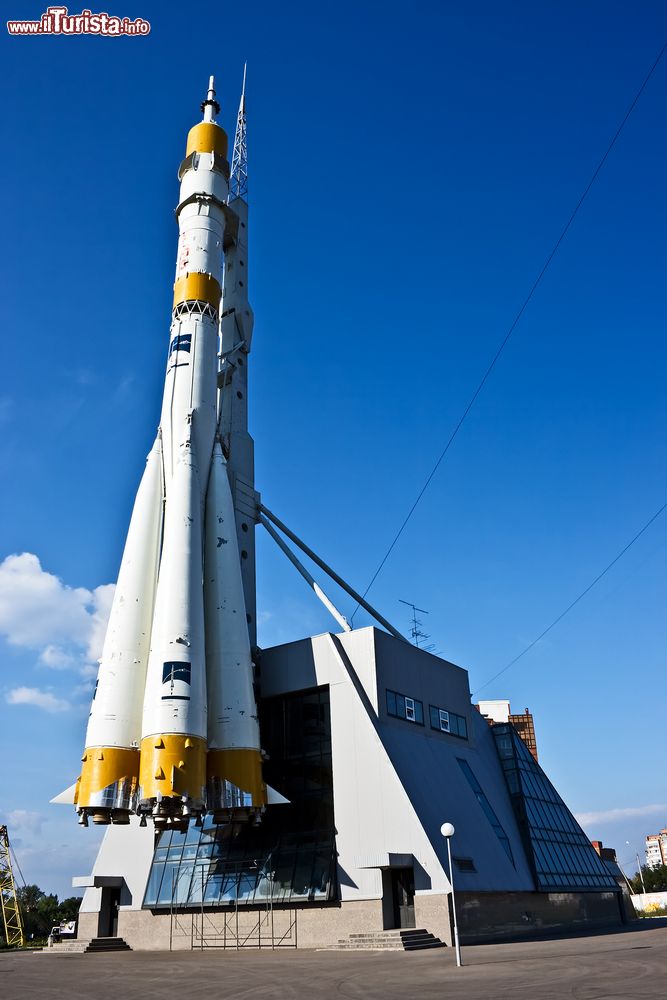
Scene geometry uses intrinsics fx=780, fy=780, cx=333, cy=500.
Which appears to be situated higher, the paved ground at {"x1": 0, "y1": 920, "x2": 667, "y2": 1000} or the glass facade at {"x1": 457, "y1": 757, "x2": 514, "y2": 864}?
the glass facade at {"x1": 457, "y1": 757, "x2": 514, "y2": 864}

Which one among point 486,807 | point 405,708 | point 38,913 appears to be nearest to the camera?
point 405,708

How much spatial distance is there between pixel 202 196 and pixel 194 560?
21.2m

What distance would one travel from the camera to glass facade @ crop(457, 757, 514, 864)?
35.2 meters

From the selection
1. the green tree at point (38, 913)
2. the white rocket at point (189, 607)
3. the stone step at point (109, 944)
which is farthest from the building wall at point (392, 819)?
the green tree at point (38, 913)

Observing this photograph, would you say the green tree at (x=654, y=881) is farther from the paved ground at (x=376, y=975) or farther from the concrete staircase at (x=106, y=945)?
the paved ground at (x=376, y=975)

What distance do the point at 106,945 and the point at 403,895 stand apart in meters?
14.5

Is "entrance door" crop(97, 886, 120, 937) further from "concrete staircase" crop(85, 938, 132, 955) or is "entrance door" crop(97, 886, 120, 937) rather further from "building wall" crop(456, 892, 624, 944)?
"building wall" crop(456, 892, 624, 944)

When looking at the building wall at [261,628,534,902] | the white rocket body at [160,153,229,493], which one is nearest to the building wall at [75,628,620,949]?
the building wall at [261,628,534,902]

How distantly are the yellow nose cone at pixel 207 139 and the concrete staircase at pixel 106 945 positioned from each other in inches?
1582

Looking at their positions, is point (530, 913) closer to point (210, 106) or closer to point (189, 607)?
point (189, 607)

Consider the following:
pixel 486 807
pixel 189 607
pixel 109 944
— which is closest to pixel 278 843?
pixel 109 944

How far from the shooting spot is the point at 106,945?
34531mm

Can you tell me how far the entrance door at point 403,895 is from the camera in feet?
95.0

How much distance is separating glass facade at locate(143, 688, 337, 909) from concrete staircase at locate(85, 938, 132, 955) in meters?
2.18
